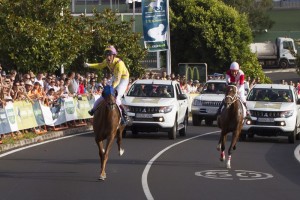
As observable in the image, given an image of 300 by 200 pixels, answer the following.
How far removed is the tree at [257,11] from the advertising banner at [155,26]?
55833 millimetres

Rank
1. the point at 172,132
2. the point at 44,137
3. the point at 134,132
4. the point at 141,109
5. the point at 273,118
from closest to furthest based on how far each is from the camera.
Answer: the point at 44,137 → the point at 273,118 → the point at 141,109 → the point at 172,132 → the point at 134,132

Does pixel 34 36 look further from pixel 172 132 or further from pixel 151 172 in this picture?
pixel 151 172

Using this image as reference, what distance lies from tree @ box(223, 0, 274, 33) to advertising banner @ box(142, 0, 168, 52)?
55833 millimetres

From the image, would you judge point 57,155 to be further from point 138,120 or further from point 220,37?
point 220,37

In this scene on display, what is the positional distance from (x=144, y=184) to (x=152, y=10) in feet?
93.7

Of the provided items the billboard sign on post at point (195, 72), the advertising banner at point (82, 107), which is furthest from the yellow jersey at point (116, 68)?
the billboard sign on post at point (195, 72)

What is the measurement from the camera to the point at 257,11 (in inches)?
3959

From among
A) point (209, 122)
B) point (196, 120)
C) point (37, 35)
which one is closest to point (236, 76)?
point (37, 35)

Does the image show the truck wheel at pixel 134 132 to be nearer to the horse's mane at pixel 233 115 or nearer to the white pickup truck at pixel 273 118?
the white pickup truck at pixel 273 118

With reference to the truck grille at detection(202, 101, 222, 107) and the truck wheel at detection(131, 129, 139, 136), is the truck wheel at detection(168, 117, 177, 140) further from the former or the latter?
the truck grille at detection(202, 101, 222, 107)

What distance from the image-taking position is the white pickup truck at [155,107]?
27.5 m

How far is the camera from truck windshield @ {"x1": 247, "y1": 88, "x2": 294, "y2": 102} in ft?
94.2

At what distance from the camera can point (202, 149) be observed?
24766mm

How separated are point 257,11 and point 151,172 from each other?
275ft
